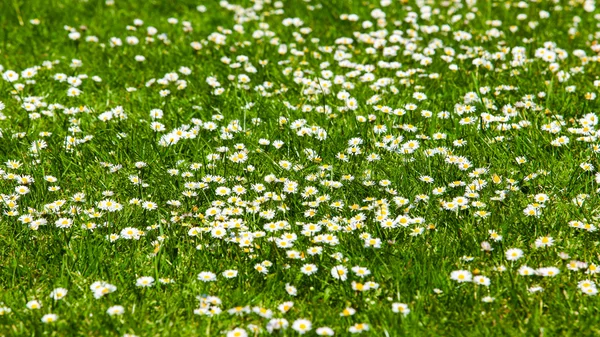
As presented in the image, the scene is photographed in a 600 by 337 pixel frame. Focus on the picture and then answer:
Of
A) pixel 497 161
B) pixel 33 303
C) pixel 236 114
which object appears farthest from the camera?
pixel 236 114

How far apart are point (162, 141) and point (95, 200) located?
2.40 ft

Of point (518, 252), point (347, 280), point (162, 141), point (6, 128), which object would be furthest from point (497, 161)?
point (6, 128)

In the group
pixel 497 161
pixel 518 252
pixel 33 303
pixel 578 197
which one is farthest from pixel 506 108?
pixel 33 303

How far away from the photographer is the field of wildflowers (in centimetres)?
Answer: 340

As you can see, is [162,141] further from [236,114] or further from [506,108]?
[506,108]

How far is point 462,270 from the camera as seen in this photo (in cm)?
351

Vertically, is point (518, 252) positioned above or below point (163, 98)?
above

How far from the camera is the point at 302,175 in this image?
173 inches

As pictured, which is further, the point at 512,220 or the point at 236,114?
the point at 236,114

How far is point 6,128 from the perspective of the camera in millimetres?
5113

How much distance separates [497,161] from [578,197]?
23.0 inches

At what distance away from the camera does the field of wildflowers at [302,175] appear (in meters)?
3.40

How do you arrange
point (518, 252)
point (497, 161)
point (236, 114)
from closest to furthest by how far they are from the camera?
1. point (518, 252)
2. point (497, 161)
3. point (236, 114)

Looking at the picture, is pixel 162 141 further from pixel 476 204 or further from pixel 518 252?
pixel 518 252
